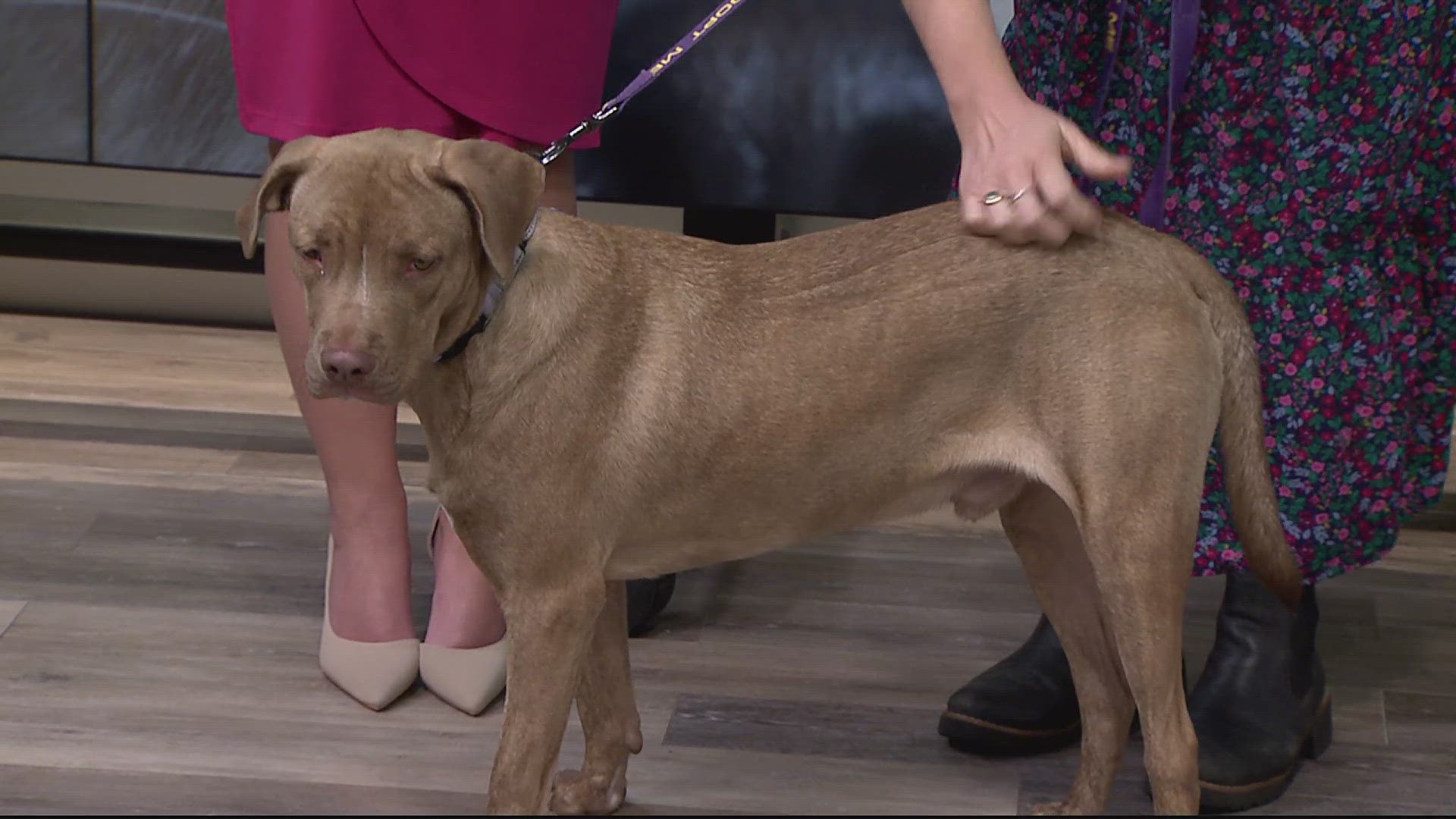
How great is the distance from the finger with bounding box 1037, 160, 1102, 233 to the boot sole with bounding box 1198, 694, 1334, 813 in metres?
0.70

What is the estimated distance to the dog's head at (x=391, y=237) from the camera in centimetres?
148

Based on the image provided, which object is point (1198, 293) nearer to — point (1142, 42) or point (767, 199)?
point (1142, 42)

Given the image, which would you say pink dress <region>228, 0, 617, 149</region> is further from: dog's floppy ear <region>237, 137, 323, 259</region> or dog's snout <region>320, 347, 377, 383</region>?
dog's snout <region>320, 347, 377, 383</region>

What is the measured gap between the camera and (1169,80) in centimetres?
195

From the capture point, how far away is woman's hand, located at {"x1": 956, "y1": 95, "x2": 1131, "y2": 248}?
5.42ft

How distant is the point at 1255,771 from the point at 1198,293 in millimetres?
641

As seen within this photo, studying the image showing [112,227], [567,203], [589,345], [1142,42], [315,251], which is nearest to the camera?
[315,251]

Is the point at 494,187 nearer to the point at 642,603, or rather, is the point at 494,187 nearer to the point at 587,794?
the point at 587,794

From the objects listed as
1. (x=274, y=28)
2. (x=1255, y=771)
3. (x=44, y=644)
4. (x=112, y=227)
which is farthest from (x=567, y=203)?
(x=112, y=227)

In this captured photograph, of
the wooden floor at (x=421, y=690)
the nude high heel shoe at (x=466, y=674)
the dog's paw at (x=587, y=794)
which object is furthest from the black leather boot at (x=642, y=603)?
the dog's paw at (x=587, y=794)

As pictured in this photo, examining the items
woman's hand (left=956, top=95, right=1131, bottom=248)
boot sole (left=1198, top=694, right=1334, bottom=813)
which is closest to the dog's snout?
woman's hand (left=956, top=95, right=1131, bottom=248)

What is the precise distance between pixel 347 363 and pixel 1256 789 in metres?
1.18

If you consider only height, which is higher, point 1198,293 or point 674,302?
point 1198,293

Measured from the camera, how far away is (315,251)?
4.93 ft
